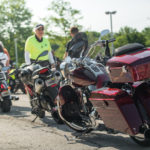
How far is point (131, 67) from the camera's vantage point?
3.34m

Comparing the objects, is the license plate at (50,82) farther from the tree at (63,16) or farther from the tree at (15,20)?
the tree at (15,20)

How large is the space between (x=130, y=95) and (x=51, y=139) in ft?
5.04

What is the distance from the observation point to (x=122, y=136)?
4.57m

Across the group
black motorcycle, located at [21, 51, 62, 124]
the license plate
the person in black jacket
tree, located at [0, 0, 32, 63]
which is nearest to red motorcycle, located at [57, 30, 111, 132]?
the person in black jacket

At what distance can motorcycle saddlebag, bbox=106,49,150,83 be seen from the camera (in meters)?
3.32

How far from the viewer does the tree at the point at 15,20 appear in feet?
164

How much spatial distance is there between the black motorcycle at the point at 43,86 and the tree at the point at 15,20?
4366 centimetres

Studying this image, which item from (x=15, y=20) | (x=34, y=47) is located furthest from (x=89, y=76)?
(x=15, y=20)

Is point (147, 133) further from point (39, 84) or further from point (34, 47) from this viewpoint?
point (34, 47)

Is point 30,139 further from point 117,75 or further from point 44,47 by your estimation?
point 44,47

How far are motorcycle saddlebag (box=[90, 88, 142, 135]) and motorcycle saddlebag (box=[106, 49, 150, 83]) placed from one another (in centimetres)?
17

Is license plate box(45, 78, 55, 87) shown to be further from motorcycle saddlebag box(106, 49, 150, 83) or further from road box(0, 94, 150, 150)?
motorcycle saddlebag box(106, 49, 150, 83)

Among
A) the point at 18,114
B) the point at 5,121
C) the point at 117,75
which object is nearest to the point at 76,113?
the point at 117,75

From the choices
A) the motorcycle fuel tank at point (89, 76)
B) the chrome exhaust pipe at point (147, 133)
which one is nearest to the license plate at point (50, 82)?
the motorcycle fuel tank at point (89, 76)
